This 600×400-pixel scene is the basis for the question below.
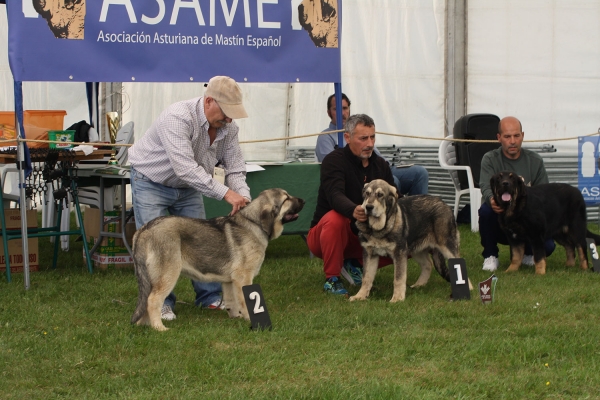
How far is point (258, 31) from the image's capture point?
713 cm

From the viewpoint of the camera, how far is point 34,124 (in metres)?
8.16

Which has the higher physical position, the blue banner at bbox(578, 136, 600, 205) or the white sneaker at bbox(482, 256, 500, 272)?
the blue banner at bbox(578, 136, 600, 205)

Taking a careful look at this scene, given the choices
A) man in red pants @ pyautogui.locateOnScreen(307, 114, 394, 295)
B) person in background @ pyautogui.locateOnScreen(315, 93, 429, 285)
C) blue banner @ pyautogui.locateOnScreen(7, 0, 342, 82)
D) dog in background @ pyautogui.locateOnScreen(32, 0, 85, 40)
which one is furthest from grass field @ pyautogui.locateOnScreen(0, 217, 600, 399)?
person in background @ pyautogui.locateOnScreen(315, 93, 429, 285)

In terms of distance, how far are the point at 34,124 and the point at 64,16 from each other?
2.01 metres

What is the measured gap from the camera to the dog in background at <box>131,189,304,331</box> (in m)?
5.19

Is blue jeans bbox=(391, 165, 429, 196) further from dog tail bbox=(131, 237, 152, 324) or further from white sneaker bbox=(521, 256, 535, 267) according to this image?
dog tail bbox=(131, 237, 152, 324)

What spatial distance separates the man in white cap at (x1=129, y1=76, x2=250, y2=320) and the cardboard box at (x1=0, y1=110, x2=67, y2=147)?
202cm

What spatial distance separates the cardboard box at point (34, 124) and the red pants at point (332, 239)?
263cm

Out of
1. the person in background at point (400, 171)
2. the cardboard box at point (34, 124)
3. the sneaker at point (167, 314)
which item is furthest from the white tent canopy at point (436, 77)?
the sneaker at point (167, 314)

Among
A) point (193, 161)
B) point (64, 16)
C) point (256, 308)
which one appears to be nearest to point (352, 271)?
point (256, 308)

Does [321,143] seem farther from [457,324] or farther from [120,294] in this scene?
[457,324]


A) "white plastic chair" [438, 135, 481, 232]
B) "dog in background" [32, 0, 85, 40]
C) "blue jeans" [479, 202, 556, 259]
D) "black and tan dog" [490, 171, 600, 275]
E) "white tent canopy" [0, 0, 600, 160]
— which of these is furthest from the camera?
"white tent canopy" [0, 0, 600, 160]

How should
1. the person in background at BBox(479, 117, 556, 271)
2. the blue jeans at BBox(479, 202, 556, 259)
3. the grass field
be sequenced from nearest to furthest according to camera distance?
the grass field, the person in background at BBox(479, 117, 556, 271), the blue jeans at BBox(479, 202, 556, 259)

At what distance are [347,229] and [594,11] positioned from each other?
7358 millimetres
